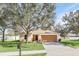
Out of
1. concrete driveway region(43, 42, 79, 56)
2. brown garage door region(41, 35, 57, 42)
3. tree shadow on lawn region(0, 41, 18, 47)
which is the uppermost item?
brown garage door region(41, 35, 57, 42)

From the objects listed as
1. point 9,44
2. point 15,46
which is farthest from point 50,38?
point 9,44

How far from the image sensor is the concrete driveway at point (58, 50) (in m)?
11.3

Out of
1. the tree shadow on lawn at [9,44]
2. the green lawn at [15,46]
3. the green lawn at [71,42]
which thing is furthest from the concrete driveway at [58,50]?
the tree shadow on lawn at [9,44]

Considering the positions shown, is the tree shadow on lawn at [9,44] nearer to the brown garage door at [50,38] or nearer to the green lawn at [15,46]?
the green lawn at [15,46]

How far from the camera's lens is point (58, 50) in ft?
37.3

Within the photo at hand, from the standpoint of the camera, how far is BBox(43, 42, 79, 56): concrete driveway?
443 inches

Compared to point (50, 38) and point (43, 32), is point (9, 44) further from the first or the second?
point (50, 38)

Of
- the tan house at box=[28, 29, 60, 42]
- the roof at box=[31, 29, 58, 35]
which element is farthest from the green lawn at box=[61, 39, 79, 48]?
the roof at box=[31, 29, 58, 35]

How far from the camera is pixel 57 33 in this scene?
11.4 metres

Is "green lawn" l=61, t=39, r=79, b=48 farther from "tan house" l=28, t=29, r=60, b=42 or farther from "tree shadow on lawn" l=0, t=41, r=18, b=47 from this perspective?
"tree shadow on lawn" l=0, t=41, r=18, b=47

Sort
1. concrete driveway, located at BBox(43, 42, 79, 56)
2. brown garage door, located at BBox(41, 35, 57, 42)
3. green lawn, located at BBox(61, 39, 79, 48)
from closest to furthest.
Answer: concrete driveway, located at BBox(43, 42, 79, 56), green lawn, located at BBox(61, 39, 79, 48), brown garage door, located at BBox(41, 35, 57, 42)

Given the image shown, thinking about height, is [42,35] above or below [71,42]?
above

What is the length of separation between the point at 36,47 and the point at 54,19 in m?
0.93

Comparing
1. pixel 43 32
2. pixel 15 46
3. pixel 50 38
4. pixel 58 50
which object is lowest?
pixel 58 50
